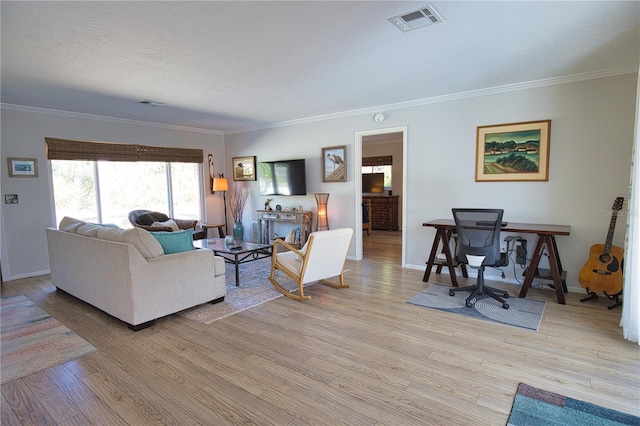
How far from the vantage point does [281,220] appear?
21.8ft

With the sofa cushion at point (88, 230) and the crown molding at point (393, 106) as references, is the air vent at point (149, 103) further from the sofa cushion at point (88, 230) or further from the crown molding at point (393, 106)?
the sofa cushion at point (88, 230)

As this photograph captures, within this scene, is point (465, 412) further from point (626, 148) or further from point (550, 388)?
point (626, 148)

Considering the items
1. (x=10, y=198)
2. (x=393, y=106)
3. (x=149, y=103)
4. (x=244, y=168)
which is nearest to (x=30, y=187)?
(x=10, y=198)

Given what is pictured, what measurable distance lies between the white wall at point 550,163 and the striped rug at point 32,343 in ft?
13.7

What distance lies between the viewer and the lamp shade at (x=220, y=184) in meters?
7.10

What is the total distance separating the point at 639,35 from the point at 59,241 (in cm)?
612

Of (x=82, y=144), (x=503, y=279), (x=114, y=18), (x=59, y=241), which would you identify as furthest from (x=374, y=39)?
(x=82, y=144)

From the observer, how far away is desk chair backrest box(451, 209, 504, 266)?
3457 mm

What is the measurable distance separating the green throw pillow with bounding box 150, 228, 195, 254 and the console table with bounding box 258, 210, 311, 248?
8.78 ft

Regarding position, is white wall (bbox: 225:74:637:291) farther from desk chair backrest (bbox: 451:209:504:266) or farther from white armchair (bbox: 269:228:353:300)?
white armchair (bbox: 269:228:353:300)

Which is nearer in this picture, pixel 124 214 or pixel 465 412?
pixel 465 412

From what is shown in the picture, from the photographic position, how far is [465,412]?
1.98m

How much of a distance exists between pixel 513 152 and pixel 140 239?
4376mm

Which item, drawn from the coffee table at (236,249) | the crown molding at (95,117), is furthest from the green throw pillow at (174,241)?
the crown molding at (95,117)
